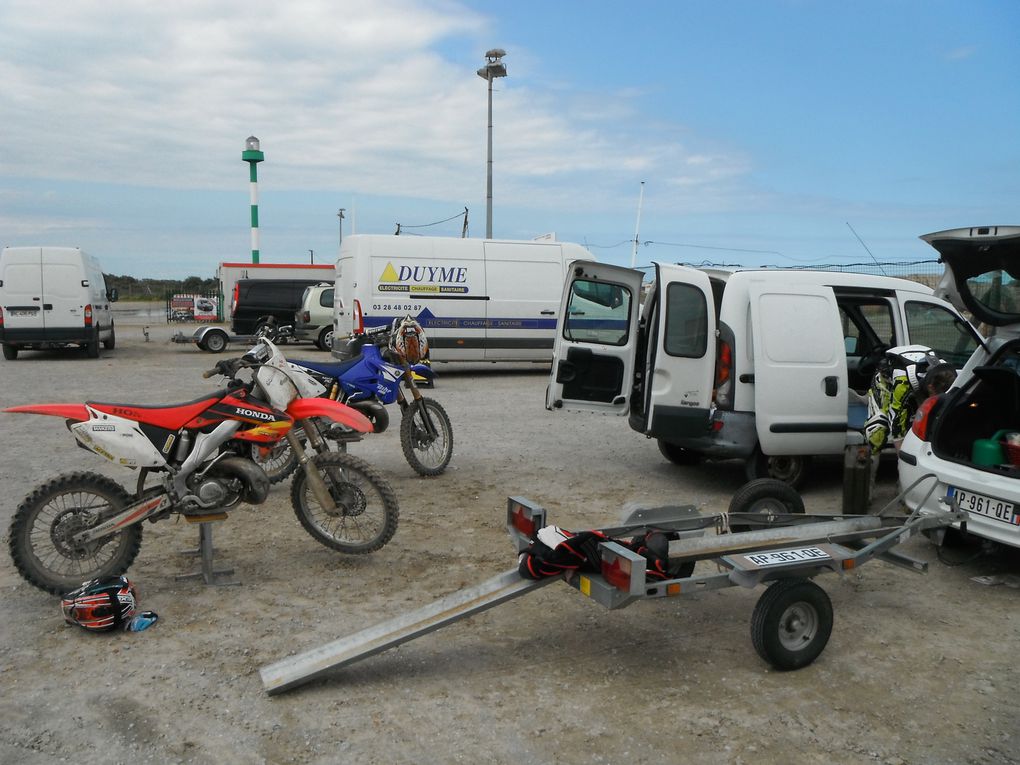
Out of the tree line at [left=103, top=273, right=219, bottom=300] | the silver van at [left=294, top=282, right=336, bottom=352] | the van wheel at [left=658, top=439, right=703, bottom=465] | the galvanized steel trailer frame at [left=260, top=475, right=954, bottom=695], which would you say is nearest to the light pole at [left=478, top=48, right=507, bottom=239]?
the silver van at [left=294, top=282, right=336, bottom=352]

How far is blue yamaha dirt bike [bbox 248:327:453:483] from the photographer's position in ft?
23.0

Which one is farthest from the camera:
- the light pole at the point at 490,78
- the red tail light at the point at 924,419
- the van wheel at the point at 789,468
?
the light pole at the point at 490,78

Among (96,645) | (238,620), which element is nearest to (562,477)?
(238,620)

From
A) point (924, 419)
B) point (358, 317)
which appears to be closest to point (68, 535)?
point (924, 419)

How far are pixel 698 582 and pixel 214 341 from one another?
20.3m

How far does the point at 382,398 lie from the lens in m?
7.13

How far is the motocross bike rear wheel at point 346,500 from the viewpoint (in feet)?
16.6

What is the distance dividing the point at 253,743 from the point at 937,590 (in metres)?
3.77

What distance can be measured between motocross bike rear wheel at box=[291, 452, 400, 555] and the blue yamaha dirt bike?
5.24ft

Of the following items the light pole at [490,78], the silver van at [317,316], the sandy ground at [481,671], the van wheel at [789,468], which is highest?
the light pole at [490,78]

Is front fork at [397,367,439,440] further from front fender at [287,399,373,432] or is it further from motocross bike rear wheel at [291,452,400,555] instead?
motocross bike rear wheel at [291,452,400,555]

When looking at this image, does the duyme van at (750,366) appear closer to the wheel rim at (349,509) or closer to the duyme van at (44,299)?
the wheel rim at (349,509)

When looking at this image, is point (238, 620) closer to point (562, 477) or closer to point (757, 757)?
point (757, 757)

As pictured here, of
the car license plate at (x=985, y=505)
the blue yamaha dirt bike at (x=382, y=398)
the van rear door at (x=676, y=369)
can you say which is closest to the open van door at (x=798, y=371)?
the van rear door at (x=676, y=369)
